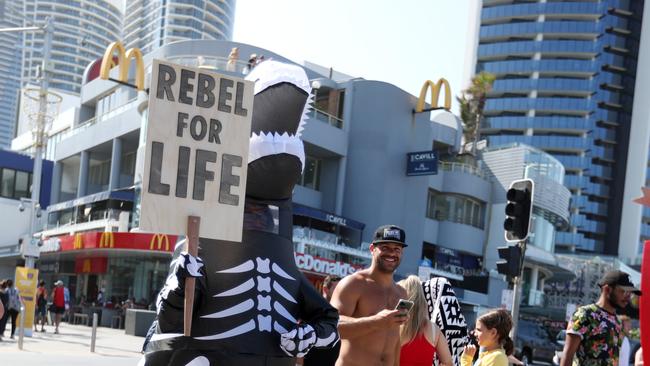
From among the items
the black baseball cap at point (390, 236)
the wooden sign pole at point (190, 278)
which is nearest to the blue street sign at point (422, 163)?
the black baseball cap at point (390, 236)

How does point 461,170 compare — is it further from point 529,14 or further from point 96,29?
point 96,29

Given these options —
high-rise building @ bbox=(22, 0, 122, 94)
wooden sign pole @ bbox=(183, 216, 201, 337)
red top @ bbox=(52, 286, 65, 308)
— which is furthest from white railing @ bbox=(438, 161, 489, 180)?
high-rise building @ bbox=(22, 0, 122, 94)

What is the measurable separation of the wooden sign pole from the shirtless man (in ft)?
5.31

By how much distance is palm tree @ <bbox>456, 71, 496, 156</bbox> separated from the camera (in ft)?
192

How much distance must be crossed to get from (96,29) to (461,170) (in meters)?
99.7

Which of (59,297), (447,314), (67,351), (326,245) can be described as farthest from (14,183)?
(447,314)

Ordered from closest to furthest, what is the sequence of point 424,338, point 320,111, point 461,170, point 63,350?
point 424,338
point 63,350
point 320,111
point 461,170

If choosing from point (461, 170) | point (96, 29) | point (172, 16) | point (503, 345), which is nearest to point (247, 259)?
point (503, 345)

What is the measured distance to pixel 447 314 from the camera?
727 centimetres

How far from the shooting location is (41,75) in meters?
25.8

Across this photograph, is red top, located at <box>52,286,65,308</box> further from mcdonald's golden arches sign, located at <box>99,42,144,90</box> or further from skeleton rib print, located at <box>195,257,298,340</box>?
skeleton rib print, located at <box>195,257,298,340</box>

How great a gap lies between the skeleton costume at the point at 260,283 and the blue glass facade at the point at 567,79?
87.1 metres

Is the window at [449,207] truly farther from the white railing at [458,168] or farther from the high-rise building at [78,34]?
the high-rise building at [78,34]

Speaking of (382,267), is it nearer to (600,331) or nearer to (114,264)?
(600,331)
